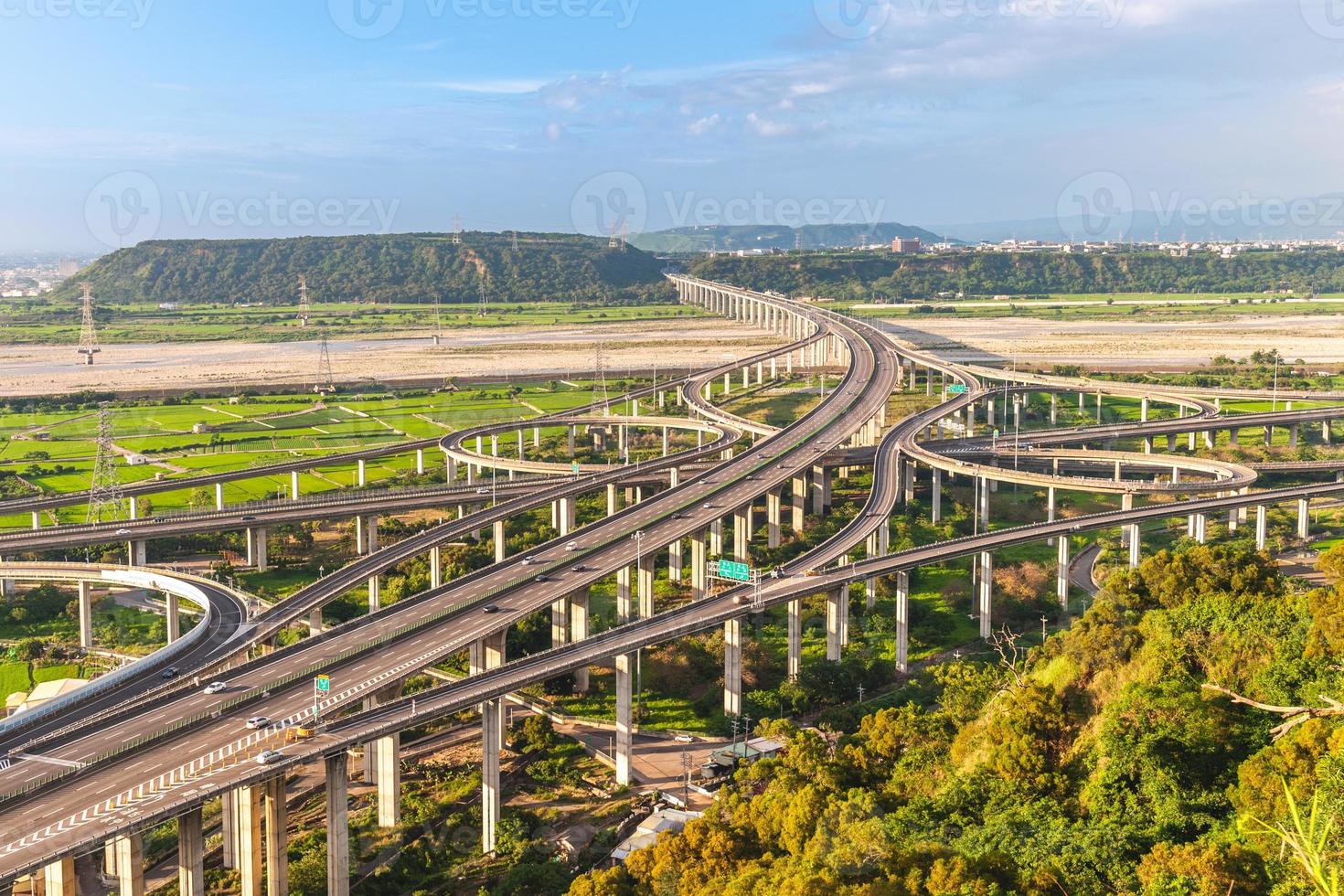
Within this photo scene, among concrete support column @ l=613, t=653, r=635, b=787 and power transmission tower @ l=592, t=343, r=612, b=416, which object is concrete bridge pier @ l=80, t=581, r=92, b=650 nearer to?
concrete support column @ l=613, t=653, r=635, b=787

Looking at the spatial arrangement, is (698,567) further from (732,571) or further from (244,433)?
(244,433)

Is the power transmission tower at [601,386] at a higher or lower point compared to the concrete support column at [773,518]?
higher

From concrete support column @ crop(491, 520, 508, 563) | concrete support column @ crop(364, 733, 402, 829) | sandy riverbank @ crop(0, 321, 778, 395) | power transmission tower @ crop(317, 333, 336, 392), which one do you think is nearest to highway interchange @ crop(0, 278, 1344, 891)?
concrete support column @ crop(491, 520, 508, 563)

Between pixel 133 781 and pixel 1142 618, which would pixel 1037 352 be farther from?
pixel 133 781

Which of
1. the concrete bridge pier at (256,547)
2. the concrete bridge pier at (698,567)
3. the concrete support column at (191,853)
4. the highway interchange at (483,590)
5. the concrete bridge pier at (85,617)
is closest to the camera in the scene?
the concrete support column at (191,853)

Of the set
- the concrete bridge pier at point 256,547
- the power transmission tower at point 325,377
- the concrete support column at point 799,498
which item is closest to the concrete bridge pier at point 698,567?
the concrete support column at point 799,498

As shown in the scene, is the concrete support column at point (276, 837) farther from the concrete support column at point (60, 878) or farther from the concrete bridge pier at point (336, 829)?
the concrete support column at point (60, 878)

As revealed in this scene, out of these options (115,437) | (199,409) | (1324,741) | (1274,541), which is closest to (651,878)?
(1324,741)

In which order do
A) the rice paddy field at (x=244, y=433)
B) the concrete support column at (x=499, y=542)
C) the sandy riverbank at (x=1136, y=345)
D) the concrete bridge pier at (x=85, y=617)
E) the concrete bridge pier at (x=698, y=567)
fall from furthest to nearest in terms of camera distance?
the sandy riverbank at (x=1136, y=345) < the rice paddy field at (x=244, y=433) < the concrete support column at (x=499, y=542) < the concrete bridge pier at (x=698, y=567) < the concrete bridge pier at (x=85, y=617)
